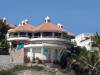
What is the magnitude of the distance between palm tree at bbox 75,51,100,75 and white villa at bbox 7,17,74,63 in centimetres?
375

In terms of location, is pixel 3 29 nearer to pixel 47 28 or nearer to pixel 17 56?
pixel 17 56

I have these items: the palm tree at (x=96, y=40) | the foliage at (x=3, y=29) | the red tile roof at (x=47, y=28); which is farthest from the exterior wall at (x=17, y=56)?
the palm tree at (x=96, y=40)

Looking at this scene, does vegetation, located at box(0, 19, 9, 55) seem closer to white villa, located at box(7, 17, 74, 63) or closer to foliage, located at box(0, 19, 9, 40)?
foliage, located at box(0, 19, 9, 40)

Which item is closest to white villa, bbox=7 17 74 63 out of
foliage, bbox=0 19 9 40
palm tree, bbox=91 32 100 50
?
foliage, bbox=0 19 9 40

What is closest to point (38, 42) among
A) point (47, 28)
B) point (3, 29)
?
point (47, 28)

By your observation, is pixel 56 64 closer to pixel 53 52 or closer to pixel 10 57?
pixel 53 52

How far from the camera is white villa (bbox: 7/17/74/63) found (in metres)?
71.4

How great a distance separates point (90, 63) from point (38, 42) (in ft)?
29.6

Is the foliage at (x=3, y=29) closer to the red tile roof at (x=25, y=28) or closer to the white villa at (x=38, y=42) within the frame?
the white villa at (x=38, y=42)

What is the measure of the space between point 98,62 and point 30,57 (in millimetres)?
10790

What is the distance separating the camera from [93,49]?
7981 cm

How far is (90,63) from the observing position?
234 ft

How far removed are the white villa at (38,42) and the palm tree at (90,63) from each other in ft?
12.3

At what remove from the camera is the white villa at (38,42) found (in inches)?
2811
